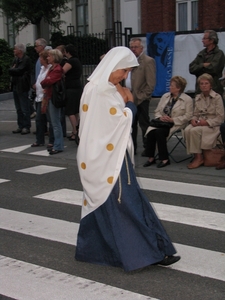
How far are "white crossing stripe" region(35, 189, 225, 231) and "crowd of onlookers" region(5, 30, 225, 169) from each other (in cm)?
233

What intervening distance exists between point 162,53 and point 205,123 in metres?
7.69

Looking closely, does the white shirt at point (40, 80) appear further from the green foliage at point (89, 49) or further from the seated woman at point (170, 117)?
the green foliage at point (89, 49)

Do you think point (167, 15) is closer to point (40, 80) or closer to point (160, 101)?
point (40, 80)

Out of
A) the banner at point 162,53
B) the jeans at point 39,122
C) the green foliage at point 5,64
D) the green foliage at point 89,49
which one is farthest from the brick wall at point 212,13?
the jeans at point 39,122

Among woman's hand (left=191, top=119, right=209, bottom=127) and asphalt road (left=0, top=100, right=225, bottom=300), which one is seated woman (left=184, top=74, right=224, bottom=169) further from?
asphalt road (left=0, top=100, right=225, bottom=300)

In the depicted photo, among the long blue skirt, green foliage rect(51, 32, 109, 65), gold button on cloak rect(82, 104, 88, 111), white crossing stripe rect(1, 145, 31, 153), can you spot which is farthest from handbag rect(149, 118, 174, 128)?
green foliage rect(51, 32, 109, 65)

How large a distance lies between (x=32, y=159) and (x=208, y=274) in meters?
6.46

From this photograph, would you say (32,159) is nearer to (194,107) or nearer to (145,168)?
(145,168)

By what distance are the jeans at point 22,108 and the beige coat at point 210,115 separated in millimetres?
4770

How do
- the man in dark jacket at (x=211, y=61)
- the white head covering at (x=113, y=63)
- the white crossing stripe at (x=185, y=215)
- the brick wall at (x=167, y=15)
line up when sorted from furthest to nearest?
the brick wall at (x=167, y=15)
the man in dark jacket at (x=211, y=61)
the white crossing stripe at (x=185, y=215)
the white head covering at (x=113, y=63)

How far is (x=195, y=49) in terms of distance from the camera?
16.1m

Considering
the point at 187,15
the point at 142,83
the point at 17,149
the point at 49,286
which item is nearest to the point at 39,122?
the point at 17,149

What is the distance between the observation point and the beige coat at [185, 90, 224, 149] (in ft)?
31.2

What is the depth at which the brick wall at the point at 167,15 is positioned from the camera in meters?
23.1
